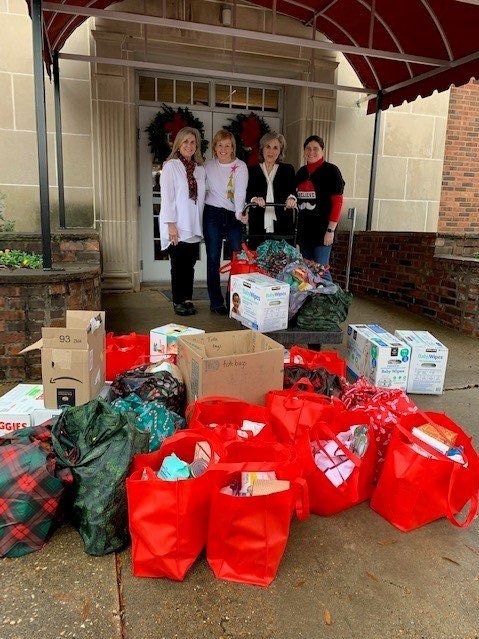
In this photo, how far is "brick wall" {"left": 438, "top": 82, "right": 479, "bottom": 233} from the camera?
8.02 meters

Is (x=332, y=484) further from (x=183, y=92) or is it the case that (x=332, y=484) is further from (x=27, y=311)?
(x=183, y=92)

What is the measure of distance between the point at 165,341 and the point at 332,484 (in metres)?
1.58

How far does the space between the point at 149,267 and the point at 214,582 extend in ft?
19.6

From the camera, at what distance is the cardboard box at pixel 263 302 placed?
330 cm

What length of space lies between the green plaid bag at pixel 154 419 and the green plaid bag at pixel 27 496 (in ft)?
1.54

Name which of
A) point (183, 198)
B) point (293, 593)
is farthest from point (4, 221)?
point (293, 593)

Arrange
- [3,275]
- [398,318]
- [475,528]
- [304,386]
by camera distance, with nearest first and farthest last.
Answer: [475,528], [304,386], [3,275], [398,318]

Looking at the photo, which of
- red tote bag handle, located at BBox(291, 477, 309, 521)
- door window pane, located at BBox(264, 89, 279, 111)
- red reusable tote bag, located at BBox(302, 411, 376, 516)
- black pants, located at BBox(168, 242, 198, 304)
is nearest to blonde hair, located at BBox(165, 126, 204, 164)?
black pants, located at BBox(168, 242, 198, 304)

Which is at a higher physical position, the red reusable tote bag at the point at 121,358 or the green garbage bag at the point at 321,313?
the green garbage bag at the point at 321,313

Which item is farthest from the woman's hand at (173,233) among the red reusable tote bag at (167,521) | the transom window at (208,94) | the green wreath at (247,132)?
the red reusable tote bag at (167,521)

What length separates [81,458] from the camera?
2000 mm

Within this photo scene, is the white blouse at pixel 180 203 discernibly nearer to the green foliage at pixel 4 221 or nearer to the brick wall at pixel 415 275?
the green foliage at pixel 4 221

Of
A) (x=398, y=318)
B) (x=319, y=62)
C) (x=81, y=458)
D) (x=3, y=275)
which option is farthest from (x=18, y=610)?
(x=319, y=62)

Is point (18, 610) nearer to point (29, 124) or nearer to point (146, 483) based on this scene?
point (146, 483)
